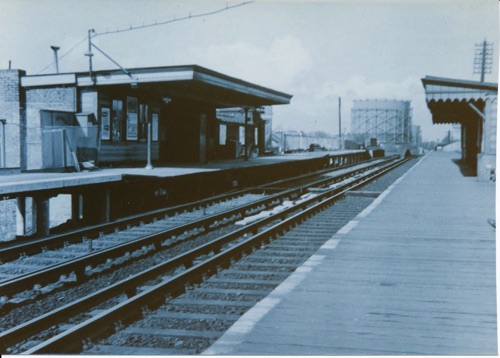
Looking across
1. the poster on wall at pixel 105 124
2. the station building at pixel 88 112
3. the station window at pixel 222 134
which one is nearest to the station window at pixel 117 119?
the station building at pixel 88 112

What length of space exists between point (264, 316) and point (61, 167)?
11.8 meters

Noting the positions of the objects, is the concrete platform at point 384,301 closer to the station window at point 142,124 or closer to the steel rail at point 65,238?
the steel rail at point 65,238

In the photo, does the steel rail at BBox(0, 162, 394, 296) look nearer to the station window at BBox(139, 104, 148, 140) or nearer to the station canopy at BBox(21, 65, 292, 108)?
the station canopy at BBox(21, 65, 292, 108)

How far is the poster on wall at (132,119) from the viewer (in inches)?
742

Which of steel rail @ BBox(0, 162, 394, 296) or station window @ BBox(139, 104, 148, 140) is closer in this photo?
steel rail @ BBox(0, 162, 394, 296)

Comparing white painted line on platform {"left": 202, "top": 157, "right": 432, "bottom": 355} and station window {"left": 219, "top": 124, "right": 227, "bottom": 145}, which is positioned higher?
station window {"left": 219, "top": 124, "right": 227, "bottom": 145}

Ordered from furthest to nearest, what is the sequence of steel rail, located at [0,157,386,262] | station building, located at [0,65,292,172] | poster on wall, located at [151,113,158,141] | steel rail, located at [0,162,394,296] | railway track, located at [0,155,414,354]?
poster on wall, located at [151,113,158,141] < station building, located at [0,65,292,172] < steel rail, located at [0,157,386,262] < steel rail, located at [0,162,394,296] < railway track, located at [0,155,414,354]

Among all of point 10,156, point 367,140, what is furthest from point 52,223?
point 367,140

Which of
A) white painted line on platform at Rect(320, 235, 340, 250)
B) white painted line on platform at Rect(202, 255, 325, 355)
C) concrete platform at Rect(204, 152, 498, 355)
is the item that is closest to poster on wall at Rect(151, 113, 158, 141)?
concrete platform at Rect(204, 152, 498, 355)

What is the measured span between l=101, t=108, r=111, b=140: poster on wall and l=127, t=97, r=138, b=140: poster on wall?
1.14 metres

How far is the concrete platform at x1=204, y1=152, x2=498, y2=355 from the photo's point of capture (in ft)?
13.3

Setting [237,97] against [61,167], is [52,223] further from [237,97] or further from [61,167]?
[237,97]

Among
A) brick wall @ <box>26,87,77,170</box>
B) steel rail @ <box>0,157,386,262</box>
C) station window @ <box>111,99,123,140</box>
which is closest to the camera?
steel rail @ <box>0,157,386,262</box>

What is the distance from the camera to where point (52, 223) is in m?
17.2
